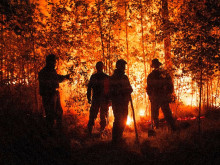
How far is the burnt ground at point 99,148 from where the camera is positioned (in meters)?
2.77

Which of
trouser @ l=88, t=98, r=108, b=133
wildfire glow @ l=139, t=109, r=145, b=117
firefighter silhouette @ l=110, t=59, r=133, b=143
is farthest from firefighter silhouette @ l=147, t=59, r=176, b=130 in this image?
wildfire glow @ l=139, t=109, r=145, b=117

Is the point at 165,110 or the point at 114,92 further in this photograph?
the point at 165,110

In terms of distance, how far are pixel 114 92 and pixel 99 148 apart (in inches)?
44.4

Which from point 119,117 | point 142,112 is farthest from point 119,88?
point 142,112

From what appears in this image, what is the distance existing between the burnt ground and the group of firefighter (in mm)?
361

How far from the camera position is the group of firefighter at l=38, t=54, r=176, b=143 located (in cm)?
331

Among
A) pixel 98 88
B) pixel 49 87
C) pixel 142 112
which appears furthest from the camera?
pixel 142 112

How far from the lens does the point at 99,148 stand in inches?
132

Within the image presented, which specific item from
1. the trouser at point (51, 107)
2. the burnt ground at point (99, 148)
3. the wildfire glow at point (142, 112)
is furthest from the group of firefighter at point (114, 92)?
the wildfire glow at point (142, 112)

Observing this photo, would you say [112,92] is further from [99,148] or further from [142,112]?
[142,112]

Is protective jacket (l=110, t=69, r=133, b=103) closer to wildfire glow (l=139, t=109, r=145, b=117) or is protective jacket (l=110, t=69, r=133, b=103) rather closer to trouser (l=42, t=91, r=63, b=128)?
trouser (l=42, t=91, r=63, b=128)

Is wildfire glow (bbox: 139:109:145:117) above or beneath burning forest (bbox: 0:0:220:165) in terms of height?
beneath

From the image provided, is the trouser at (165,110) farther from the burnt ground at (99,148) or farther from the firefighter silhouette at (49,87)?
the firefighter silhouette at (49,87)

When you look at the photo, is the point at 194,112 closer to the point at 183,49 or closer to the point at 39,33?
the point at 183,49
